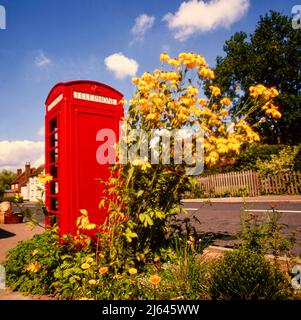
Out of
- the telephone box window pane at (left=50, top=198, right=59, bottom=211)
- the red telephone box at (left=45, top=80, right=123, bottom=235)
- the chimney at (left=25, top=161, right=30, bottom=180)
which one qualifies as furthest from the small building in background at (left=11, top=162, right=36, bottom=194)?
the red telephone box at (left=45, top=80, right=123, bottom=235)

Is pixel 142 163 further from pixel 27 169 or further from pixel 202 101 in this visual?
pixel 27 169

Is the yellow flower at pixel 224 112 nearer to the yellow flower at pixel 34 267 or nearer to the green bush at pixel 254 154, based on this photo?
the yellow flower at pixel 34 267

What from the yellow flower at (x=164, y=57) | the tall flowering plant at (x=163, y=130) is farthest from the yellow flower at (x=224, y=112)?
the yellow flower at (x=164, y=57)

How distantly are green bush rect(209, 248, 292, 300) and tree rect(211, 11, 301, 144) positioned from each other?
91.7ft

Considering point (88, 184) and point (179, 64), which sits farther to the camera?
point (88, 184)

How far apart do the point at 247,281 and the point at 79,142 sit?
9.15 feet

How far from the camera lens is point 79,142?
3986mm

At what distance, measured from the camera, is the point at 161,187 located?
3518 mm

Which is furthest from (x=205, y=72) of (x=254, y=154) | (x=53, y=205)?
(x=254, y=154)

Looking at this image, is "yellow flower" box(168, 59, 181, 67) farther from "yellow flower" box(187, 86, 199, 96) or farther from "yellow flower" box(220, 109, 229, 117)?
"yellow flower" box(220, 109, 229, 117)

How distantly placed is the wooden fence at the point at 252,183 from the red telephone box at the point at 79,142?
11.2 metres
